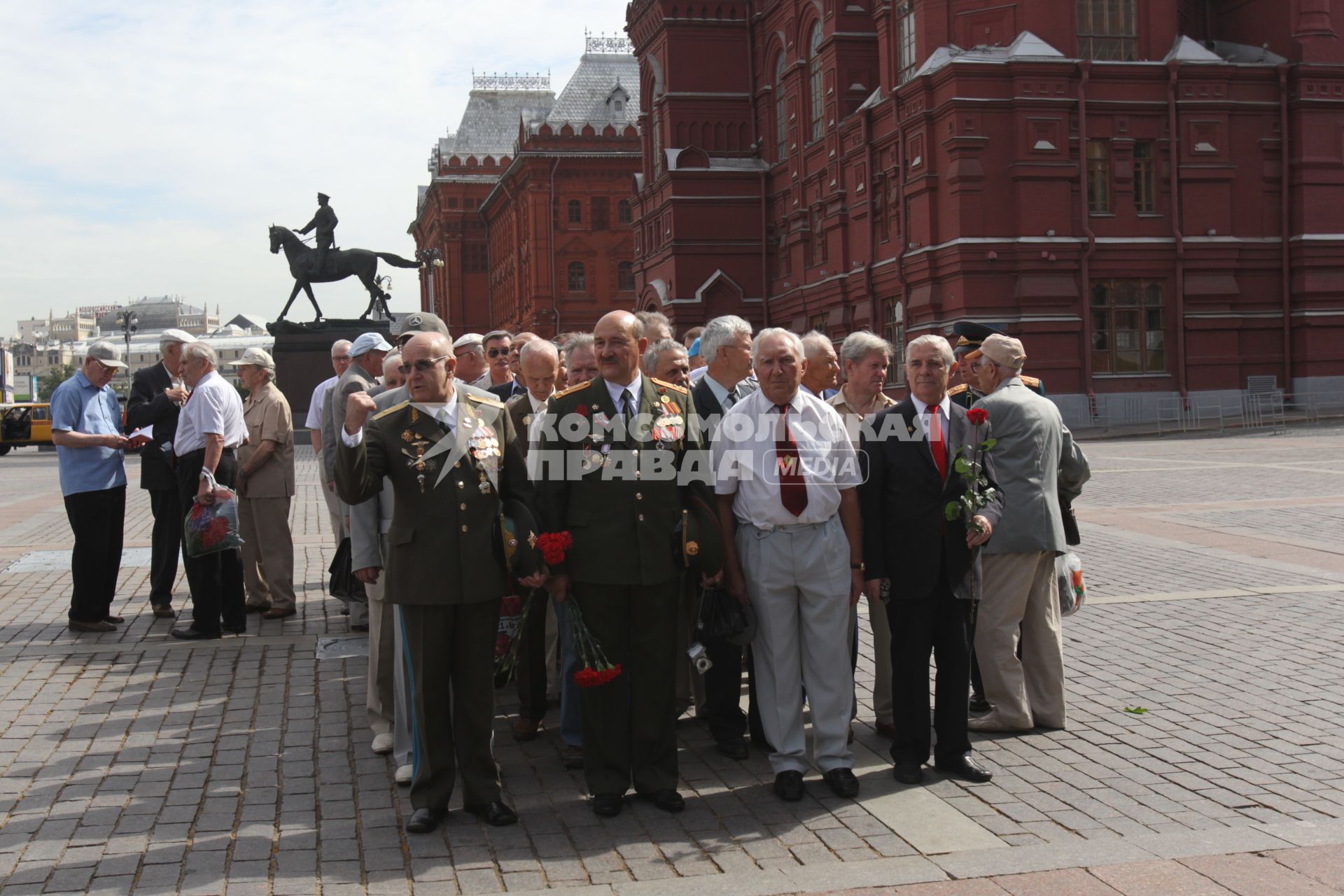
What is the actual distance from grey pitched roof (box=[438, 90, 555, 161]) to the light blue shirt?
81926 millimetres

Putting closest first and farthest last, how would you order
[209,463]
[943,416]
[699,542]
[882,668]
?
[699,542] → [943,416] → [882,668] → [209,463]

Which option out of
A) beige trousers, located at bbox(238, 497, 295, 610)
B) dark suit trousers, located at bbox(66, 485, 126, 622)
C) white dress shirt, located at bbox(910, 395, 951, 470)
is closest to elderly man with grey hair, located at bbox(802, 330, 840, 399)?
white dress shirt, located at bbox(910, 395, 951, 470)

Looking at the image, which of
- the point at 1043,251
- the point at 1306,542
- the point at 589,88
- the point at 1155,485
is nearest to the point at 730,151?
the point at 1043,251

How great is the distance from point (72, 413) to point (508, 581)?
535 cm

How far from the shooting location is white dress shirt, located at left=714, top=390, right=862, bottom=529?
553 centimetres

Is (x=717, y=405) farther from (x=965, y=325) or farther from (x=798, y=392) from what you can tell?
(x=965, y=325)

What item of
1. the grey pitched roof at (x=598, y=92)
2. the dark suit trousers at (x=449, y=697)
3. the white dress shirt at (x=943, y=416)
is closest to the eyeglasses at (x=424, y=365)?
the dark suit trousers at (x=449, y=697)

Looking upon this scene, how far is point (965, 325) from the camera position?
6.92 metres

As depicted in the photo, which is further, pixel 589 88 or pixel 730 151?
pixel 589 88

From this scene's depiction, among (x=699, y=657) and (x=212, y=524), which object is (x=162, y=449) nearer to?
(x=212, y=524)

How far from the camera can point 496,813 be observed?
5211mm

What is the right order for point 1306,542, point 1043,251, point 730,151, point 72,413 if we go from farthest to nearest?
point 730,151, point 1043,251, point 1306,542, point 72,413

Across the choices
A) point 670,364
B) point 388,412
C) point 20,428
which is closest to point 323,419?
point 670,364

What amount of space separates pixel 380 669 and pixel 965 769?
2836 mm
